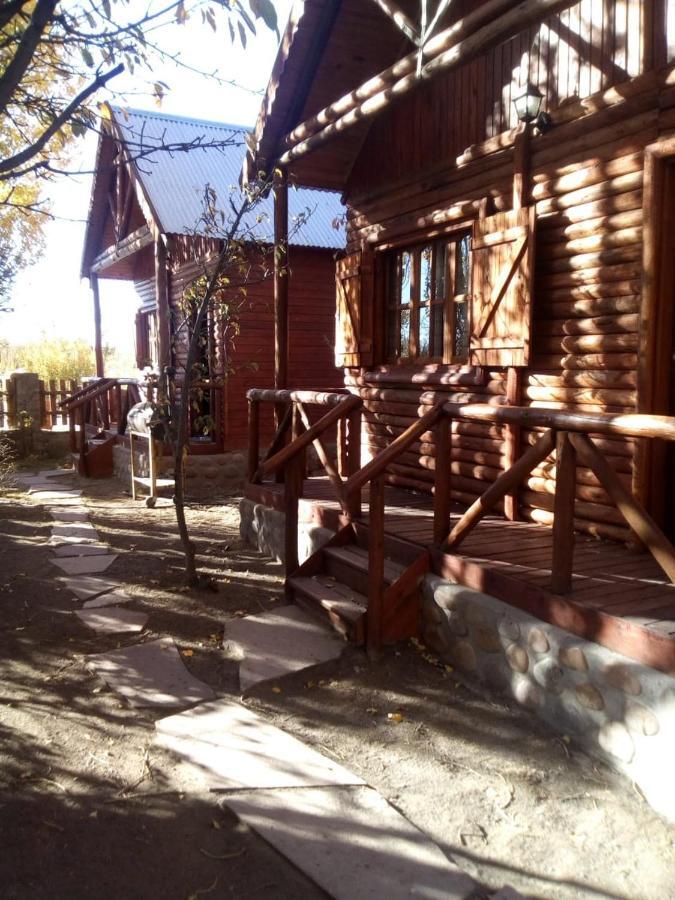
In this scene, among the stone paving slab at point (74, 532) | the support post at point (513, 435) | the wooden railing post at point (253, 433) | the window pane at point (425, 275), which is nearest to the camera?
the support post at point (513, 435)

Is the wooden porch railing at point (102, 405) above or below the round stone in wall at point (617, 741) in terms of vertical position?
above

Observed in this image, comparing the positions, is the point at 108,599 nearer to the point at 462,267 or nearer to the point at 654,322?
A: the point at 462,267

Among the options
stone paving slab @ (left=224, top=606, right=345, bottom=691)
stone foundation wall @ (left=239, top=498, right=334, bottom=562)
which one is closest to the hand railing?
stone paving slab @ (left=224, top=606, right=345, bottom=691)

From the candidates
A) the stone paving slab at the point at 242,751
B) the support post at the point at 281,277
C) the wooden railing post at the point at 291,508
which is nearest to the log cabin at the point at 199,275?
the support post at the point at 281,277

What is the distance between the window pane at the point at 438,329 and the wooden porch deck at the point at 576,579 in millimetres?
1640

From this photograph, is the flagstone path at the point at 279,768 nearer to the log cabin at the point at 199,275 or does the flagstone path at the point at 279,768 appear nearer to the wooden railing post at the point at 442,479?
the wooden railing post at the point at 442,479

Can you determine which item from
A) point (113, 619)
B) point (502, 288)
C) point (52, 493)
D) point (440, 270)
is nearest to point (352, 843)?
point (113, 619)

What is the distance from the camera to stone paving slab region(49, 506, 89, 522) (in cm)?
852

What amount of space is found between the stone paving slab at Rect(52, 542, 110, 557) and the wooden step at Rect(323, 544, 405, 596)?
8.87 ft

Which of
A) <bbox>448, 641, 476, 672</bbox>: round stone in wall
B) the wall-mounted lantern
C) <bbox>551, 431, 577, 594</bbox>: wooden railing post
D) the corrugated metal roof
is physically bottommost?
<bbox>448, 641, 476, 672</bbox>: round stone in wall

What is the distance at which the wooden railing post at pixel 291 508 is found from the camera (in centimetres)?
516

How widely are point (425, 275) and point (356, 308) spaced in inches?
33.7

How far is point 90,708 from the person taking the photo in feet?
12.4

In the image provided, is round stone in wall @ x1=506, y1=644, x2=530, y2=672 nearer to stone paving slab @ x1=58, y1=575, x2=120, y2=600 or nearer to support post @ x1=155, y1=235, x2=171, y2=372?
stone paving slab @ x1=58, y1=575, x2=120, y2=600
